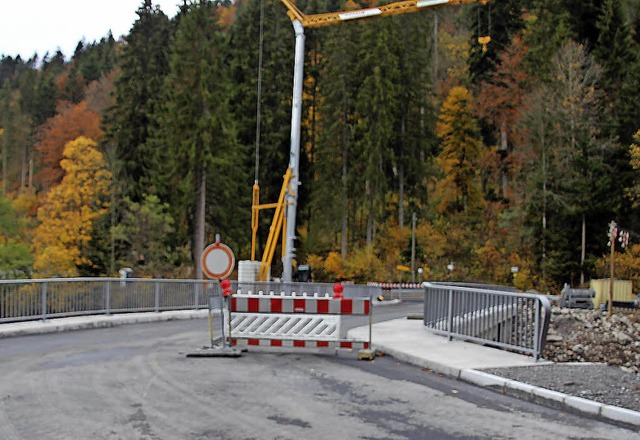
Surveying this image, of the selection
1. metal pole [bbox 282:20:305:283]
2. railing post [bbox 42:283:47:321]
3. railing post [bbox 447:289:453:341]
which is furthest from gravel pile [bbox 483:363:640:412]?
metal pole [bbox 282:20:305:283]

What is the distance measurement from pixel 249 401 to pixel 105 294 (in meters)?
12.2

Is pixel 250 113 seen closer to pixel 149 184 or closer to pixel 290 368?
pixel 149 184

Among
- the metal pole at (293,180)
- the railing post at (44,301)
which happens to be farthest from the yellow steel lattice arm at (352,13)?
the railing post at (44,301)

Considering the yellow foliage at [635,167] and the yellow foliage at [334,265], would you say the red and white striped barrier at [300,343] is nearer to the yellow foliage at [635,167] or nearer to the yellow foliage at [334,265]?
the yellow foliage at [635,167]

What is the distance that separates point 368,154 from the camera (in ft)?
179

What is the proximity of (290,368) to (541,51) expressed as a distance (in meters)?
50.3

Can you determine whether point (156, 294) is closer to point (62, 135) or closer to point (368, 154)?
point (368, 154)

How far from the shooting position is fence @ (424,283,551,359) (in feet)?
39.3

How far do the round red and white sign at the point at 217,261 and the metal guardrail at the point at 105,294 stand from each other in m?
0.59

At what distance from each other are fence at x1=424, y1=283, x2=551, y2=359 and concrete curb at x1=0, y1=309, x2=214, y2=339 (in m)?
4.87

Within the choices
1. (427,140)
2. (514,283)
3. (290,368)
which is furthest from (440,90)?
(290,368)

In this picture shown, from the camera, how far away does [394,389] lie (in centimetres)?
979

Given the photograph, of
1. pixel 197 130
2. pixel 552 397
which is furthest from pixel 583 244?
pixel 552 397

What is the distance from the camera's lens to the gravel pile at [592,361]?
30.4 ft
